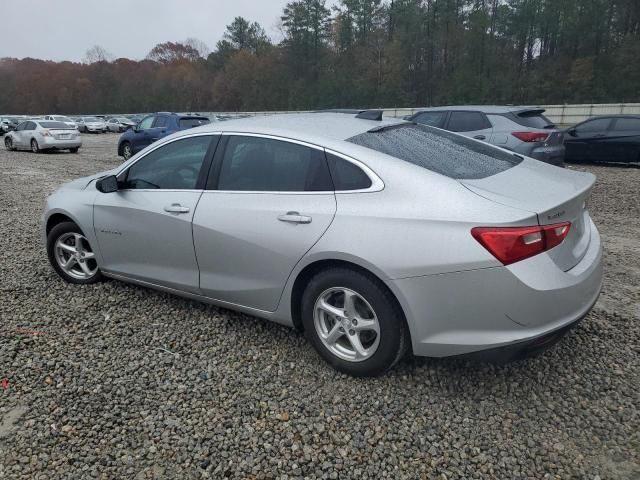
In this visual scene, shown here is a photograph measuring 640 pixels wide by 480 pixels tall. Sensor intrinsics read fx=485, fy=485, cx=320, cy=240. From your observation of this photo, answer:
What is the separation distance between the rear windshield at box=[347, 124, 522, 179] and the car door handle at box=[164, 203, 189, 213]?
1.27 metres

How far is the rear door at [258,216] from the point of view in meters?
2.88

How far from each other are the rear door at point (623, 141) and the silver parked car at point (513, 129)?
353 centimetres

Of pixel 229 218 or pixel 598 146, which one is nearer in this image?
pixel 229 218

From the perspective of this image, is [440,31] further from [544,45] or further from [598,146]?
[598,146]

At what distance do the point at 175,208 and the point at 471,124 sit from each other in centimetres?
765

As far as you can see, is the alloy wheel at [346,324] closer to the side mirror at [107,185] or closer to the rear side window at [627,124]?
the side mirror at [107,185]

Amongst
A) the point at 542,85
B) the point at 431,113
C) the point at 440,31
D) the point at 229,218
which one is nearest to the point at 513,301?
the point at 229,218

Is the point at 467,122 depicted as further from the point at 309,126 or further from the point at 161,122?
the point at 161,122

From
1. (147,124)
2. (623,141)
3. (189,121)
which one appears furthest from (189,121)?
(623,141)

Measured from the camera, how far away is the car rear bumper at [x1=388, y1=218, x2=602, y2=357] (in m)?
2.35

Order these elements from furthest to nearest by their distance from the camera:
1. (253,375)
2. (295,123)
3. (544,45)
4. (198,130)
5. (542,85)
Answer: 1. (544,45)
2. (542,85)
3. (198,130)
4. (295,123)
5. (253,375)

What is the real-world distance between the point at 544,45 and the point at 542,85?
7.57 metres

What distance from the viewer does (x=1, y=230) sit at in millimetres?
6652

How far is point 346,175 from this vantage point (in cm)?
283
